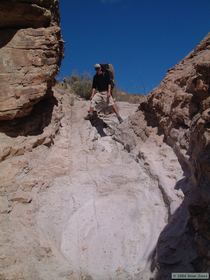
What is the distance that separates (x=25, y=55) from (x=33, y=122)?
4.28 ft

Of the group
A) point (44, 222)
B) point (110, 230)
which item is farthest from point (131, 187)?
point (44, 222)

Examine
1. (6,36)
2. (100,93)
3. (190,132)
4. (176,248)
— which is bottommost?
(176,248)

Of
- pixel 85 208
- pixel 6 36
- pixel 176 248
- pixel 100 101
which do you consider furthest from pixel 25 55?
pixel 176 248

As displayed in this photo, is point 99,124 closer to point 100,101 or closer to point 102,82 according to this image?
point 100,101

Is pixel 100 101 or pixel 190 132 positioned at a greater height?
pixel 190 132

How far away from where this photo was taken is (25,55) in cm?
803

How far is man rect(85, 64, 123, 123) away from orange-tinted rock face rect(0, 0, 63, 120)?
1.44m

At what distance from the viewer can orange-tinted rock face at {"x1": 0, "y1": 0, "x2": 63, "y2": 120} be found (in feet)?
25.3

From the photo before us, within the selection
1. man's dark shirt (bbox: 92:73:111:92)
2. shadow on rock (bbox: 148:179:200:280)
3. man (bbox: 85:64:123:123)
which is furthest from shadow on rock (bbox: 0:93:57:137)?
shadow on rock (bbox: 148:179:200:280)

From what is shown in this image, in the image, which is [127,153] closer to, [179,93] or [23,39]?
[179,93]

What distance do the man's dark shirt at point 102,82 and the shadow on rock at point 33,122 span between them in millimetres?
1369

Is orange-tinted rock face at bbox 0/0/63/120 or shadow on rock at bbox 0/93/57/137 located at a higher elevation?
orange-tinted rock face at bbox 0/0/63/120

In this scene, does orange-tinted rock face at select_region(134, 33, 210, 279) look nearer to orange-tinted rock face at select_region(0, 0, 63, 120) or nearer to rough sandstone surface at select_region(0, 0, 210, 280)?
rough sandstone surface at select_region(0, 0, 210, 280)

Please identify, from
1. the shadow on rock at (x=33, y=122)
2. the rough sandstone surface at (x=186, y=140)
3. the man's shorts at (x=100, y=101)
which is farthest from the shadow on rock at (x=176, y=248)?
the man's shorts at (x=100, y=101)
